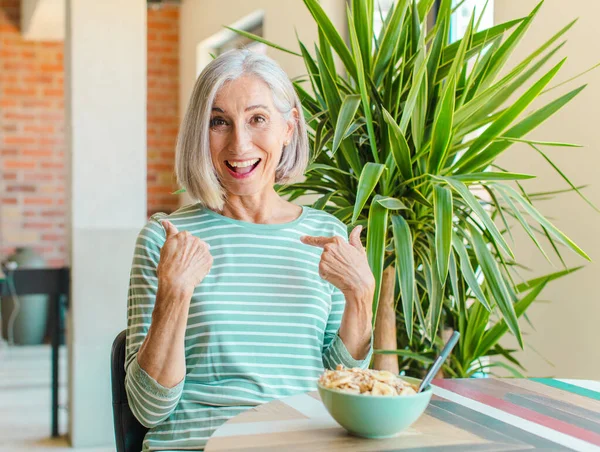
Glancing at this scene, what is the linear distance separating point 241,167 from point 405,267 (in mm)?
570

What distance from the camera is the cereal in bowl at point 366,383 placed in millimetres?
Answer: 1124

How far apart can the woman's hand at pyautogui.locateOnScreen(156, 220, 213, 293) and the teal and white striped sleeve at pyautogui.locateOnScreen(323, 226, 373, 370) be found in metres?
0.37

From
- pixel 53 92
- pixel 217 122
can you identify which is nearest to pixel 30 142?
pixel 53 92

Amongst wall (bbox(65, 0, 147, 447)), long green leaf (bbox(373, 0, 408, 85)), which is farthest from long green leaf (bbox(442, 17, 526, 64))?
wall (bbox(65, 0, 147, 447))

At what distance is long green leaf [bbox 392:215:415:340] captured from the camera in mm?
2029

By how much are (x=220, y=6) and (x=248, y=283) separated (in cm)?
406

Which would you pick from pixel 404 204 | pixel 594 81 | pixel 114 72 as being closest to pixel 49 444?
pixel 114 72

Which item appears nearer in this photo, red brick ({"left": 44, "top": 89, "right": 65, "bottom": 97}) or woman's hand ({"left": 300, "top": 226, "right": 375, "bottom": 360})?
woman's hand ({"left": 300, "top": 226, "right": 375, "bottom": 360})

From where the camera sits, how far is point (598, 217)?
Answer: 2430 mm

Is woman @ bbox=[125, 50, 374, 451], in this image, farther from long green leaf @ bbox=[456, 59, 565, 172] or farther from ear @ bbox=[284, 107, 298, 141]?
long green leaf @ bbox=[456, 59, 565, 172]

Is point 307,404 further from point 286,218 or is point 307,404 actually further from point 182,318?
point 286,218

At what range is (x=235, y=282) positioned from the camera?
163 cm

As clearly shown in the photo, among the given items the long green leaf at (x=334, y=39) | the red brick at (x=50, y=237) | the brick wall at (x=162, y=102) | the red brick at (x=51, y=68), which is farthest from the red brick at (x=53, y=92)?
the long green leaf at (x=334, y=39)

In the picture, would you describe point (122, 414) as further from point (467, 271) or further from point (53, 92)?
point (53, 92)
